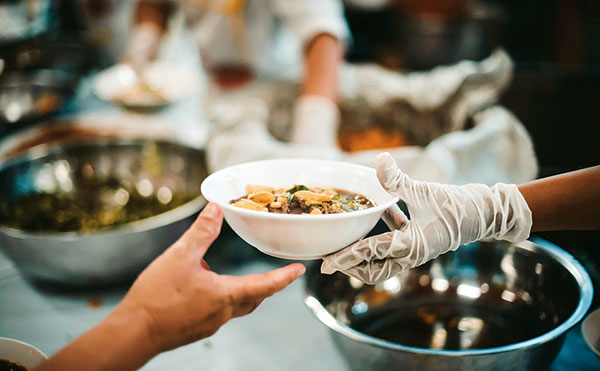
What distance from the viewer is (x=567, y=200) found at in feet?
2.82

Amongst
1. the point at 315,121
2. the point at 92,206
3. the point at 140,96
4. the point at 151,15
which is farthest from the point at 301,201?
the point at 151,15

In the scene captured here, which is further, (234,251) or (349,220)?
(234,251)

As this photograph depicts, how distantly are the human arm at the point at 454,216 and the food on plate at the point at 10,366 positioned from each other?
59 centimetres

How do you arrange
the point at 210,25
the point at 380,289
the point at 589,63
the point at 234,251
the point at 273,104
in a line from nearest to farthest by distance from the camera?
the point at 380,289 → the point at 234,251 → the point at 273,104 → the point at 589,63 → the point at 210,25

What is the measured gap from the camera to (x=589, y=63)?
221 cm

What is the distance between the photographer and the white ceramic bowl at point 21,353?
2.79ft

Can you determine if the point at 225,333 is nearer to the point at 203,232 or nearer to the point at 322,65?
the point at 203,232

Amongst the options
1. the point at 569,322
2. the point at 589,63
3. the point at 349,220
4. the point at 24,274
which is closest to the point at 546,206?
the point at 569,322

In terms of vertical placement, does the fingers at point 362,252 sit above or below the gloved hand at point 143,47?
below

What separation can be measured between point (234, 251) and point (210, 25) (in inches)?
54.6

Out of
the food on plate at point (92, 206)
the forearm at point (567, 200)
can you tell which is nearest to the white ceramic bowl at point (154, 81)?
the food on plate at point (92, 206)

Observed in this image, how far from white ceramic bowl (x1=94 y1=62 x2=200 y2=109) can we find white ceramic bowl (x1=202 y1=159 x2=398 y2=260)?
1382 millimetres

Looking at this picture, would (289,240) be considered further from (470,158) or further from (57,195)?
(57,195)

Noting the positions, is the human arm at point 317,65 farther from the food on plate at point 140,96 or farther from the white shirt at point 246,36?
the food on plate at point 140,96
